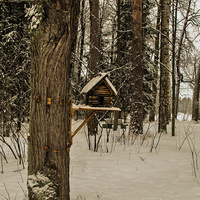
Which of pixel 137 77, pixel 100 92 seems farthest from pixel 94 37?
pixel 100 92

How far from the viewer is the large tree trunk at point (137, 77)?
7398 millimetres

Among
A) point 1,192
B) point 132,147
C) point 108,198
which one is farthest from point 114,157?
point 1,192

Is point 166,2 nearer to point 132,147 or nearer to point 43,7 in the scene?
point 132,147

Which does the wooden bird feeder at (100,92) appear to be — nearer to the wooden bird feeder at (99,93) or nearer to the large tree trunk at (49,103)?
the wooden bird feeder at (99,93)

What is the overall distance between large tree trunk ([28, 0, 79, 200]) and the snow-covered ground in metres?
0.86

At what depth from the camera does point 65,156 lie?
2.18 meters

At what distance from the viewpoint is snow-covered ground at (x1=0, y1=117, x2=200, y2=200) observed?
9.73 ft

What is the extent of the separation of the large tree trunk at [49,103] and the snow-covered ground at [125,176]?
2.81ft

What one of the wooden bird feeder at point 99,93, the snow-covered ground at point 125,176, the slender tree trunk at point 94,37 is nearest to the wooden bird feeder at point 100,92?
the wooden bird feeder at point 99,93

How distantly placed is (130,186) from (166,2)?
8626 mm

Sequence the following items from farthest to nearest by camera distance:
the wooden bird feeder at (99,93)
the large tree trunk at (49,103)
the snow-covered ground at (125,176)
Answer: the wooden bird feeder at (99,93) → the snow-covered ground at (125,176) → the large tree trunk at (49,103)

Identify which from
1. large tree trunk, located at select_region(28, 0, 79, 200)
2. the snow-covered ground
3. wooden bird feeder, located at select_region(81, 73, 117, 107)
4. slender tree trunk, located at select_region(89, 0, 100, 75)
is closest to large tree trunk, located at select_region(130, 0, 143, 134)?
slender tree trunk, located at select_region(89, 0, 100, 75)

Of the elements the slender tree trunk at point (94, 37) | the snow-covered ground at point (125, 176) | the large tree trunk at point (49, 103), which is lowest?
the snow-covered ground at point (125, 176)

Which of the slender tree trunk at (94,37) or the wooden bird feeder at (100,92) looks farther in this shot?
the slender tree trunk at (94,37)
